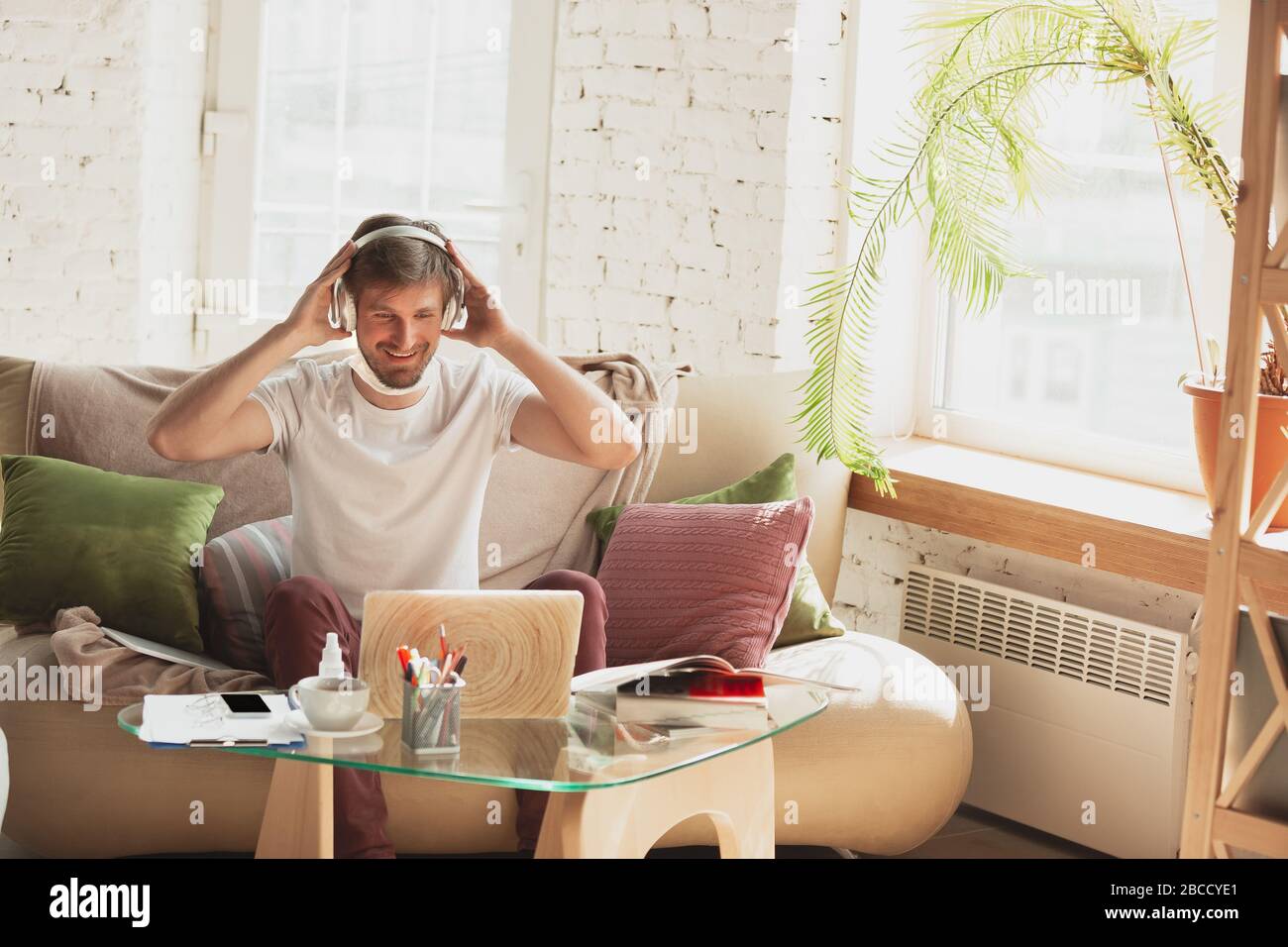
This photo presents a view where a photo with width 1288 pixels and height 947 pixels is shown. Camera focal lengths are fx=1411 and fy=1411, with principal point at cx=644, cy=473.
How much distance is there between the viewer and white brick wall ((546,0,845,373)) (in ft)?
11.4

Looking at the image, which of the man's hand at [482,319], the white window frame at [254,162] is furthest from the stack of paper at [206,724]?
the white window frame at [254,162]

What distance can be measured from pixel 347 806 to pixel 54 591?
2.57ft

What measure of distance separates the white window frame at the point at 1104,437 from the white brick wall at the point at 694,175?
1.06 ft

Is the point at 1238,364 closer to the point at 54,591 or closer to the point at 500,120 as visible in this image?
the point at 54,591

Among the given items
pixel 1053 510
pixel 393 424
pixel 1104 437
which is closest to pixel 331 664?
pixel 393 424

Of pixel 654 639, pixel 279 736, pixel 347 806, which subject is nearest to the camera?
pixel 279 736

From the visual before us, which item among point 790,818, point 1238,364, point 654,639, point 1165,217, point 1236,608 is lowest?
point 790,818

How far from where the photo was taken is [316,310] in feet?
7.31

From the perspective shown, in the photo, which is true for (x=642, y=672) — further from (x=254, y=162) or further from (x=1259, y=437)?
(x=254, y=162)

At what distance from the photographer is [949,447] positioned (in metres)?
3.50

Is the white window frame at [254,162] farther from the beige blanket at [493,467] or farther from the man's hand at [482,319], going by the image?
the man's hand at [482,319]

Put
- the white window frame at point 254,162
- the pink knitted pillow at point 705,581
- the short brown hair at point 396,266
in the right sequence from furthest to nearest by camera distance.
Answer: the white window frame at point 254,162, the pink knitted pillow at point 705,581, the short brown hair at point 396,266

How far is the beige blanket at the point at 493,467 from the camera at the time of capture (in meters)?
2.62
